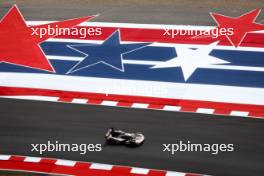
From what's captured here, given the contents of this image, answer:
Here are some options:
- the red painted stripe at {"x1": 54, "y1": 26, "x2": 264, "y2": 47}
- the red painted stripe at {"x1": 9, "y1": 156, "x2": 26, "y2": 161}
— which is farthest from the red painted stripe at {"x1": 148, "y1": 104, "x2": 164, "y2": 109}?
the red painted stripe at {"x1": 54, "y1": 26, "x2": 264, "y2": 47}

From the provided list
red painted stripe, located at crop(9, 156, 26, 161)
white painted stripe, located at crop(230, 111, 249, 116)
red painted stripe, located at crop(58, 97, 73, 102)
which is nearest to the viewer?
red painted stripe, located at crop(9, 156, 26, 161)

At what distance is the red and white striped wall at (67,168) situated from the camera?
11844 mm

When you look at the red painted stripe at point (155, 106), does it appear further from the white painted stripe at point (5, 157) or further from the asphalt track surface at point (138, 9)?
the asphalt track surface at point (138, 9)

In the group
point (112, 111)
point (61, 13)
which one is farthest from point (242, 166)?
point (61, 13)

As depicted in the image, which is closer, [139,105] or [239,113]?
[239,113]

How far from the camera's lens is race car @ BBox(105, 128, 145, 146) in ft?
42.1

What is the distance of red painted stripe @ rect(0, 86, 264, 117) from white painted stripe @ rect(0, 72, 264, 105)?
0.62ft

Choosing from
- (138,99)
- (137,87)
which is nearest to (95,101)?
(138,99)

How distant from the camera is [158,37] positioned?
1902 cm

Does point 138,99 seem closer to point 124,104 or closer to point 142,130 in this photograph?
point 124,104

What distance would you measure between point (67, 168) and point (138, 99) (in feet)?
12.5

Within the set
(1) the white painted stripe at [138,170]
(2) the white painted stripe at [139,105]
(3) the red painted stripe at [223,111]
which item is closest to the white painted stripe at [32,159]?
(1) the white painted stripe at [138,170]

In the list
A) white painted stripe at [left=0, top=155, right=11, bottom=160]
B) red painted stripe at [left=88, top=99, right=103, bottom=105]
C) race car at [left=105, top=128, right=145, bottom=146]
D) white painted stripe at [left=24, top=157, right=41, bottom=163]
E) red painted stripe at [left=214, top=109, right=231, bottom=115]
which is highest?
red painted stripe at [left=88, top=99, right=103, bottom=105]

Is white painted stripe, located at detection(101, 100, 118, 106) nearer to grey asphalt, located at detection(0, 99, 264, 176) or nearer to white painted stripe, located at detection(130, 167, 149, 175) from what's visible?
grey asphalt, located at detection(0, 99, 264, 176)
